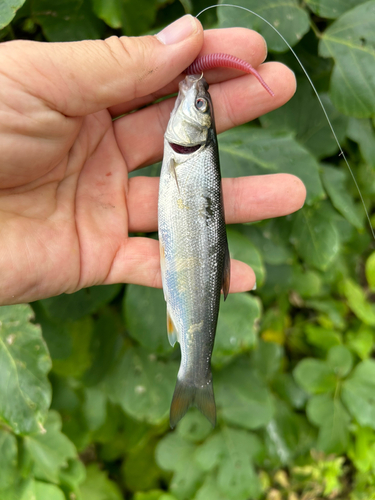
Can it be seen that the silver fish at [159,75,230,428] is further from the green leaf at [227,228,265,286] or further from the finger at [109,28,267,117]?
the green leaf at [227,228,265,286]

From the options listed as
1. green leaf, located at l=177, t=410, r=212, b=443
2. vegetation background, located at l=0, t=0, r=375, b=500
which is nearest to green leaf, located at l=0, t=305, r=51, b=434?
vegetation background, located at l=0, t=0, r=375, b=500

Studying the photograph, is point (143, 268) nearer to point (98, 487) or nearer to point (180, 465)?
point (180, 465)

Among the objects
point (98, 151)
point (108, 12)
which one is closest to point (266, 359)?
point (98, 151)

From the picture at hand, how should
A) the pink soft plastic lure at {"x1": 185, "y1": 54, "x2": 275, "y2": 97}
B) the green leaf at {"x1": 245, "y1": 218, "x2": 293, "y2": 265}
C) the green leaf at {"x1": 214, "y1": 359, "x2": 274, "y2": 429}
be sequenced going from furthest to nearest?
the green leaf at {"x1": 214, "y1": 359, "x2": 274, "y2": 429}, the green leaf at {"x1": 245, "y1": 218, "x2": 293, "y2": 265}, the pink soft plastic lure at {"x1": 185, "y1": 54, "x2": 275, "y2": 97}

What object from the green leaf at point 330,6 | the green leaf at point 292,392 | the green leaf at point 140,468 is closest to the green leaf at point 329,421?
the green leaf at point 292,392

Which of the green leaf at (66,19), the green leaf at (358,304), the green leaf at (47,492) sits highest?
the green leaf at (66,19)

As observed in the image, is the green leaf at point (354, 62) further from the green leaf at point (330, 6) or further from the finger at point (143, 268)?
the finger at point (143, 268)
